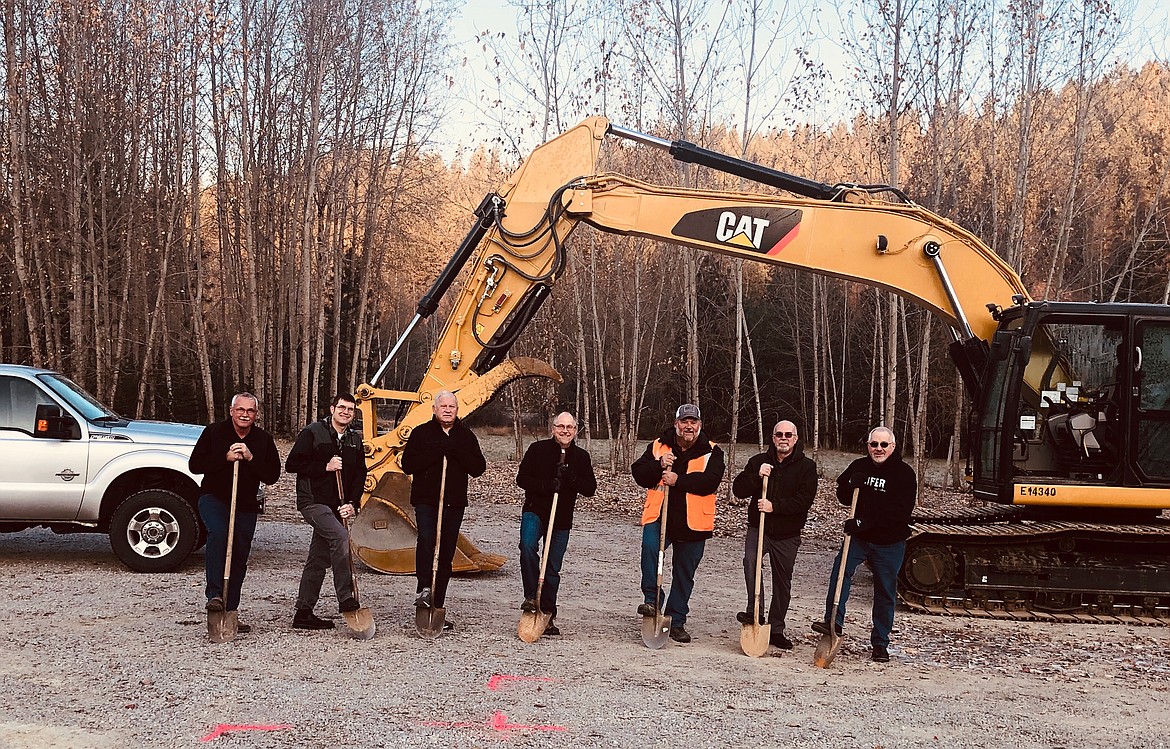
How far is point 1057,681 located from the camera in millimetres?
7348

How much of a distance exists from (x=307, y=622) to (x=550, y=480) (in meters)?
2.11

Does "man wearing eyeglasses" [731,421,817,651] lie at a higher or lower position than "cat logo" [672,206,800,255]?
lower

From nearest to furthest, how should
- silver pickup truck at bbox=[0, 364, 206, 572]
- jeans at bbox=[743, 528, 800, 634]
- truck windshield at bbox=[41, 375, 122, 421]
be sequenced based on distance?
jeans at bbox=[743, 528, 800, 634] < silver pickup truck at bbox=[0, 364, 206, 572] < truck windshield at bbox=[41, 375, 122, 421]

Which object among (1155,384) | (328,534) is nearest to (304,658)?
(328,534)

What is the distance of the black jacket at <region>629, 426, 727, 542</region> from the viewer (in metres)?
7.94

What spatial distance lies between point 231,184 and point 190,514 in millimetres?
20507

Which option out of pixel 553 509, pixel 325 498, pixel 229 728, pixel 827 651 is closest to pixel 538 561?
pixel 553 509

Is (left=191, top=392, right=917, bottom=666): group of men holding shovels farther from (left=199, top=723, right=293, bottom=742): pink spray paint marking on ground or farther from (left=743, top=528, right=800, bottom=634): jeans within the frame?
(left=199, top=723, right=293, bottom=742): pink spray paint marking on ground

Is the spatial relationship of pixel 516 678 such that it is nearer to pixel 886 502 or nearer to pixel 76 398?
pixel 886 502

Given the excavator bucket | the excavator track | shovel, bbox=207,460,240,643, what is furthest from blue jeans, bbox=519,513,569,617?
the excavator track

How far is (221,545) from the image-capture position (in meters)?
7.70

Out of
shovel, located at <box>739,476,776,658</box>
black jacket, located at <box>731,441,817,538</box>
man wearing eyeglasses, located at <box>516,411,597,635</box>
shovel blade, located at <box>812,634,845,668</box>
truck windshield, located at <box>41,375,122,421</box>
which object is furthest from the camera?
truck windshield, located at <box>41,375,122,421</box>

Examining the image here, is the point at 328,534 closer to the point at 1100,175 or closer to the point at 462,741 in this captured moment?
the point at 462,741

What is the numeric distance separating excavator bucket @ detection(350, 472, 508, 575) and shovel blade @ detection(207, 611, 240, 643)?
2697mm
